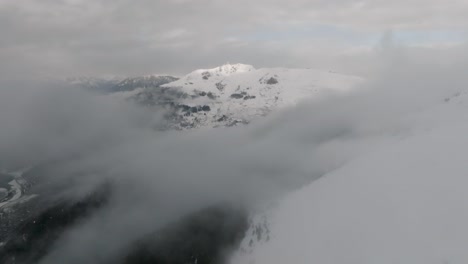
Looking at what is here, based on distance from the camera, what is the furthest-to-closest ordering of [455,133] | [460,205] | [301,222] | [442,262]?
[301,222] → [455,133] → [460,205] → [442,262]

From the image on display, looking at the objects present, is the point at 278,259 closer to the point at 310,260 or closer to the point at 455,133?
the point at 310,260

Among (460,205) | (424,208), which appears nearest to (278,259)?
(424,208)

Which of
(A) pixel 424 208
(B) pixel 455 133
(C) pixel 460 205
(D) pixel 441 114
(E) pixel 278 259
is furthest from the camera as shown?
(D) pixel 441 114

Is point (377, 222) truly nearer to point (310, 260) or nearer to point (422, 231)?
point (422, 231)

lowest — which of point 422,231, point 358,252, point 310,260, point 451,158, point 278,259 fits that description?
point 278,259

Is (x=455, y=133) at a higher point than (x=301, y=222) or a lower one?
higher

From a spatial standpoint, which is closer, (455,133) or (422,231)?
(422,231)

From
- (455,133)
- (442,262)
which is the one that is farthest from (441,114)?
(442,262)
